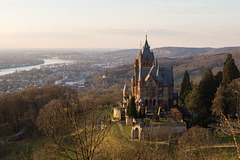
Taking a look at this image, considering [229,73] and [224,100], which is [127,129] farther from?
[229,73]

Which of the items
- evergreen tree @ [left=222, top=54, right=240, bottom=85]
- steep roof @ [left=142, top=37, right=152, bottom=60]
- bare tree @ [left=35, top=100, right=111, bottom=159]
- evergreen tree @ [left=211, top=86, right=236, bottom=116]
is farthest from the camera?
steep roof @ [left=142, top=37, right=152, bottom=60]

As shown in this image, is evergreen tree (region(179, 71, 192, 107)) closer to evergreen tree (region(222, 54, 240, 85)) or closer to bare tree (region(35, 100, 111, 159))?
evergreen tree (region(222, 54, 240, 85))

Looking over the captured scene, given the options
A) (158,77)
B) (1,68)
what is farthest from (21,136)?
(1,68)

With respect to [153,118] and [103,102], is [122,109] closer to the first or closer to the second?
[153,118]

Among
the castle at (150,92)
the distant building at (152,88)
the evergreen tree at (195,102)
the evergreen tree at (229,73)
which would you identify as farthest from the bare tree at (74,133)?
the evergreen tree at (229,73)

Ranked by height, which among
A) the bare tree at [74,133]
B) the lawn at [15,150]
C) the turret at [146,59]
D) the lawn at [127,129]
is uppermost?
the turret at [146,59]

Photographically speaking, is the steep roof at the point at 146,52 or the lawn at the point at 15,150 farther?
the steep roof at the point at 146,52

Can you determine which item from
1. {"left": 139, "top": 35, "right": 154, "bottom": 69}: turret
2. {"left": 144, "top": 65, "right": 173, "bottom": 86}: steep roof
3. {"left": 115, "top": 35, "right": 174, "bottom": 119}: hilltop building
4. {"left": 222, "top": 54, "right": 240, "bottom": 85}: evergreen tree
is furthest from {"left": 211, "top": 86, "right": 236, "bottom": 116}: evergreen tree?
{"left": 139, "top": 35, "right": 154, "bottom": 69}: turret

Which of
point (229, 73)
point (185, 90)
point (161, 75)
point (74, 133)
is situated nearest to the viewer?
point (74, 133)

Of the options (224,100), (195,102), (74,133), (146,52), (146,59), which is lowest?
(195,102)

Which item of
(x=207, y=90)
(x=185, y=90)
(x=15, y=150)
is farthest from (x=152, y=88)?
(x=15, y=150)

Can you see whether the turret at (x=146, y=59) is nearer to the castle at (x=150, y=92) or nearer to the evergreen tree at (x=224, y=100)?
the castle at (x=150, y=92)

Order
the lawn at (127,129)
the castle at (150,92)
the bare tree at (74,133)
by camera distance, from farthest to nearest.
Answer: the castle at (150,92) → the lawn at (127,129) → the bare tree at (74,133)
